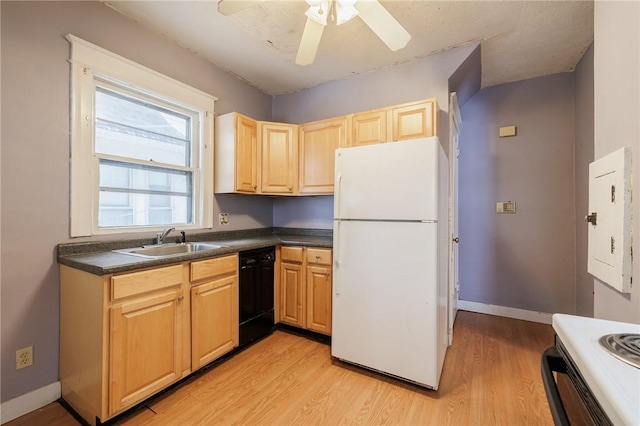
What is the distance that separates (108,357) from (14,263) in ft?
2.52

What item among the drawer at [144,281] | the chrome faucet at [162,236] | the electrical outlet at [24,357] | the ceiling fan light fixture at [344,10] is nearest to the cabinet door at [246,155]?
the chrome faucet at [162,236]

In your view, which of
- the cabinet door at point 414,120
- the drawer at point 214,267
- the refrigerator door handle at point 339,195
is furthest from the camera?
the cabinet door at point 414,120

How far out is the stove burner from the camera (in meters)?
0.52

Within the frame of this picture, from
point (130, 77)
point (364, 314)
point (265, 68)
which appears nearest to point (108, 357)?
point (364, 314)

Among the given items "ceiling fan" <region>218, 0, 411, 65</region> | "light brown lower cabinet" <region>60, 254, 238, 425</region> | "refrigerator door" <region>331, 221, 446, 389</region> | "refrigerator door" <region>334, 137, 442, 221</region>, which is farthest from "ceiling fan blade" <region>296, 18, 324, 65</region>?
"light brown lower cabinet" <region>60, 254, 238, 425</region>

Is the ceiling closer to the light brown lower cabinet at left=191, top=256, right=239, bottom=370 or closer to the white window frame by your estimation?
the white window frame

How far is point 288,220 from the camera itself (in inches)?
134

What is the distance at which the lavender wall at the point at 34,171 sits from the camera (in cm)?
154

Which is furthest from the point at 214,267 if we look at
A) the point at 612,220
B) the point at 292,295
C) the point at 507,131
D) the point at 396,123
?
the point at 507,131

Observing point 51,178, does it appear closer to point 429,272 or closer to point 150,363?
point 150,363

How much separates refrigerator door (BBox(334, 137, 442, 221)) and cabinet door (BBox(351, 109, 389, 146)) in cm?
56

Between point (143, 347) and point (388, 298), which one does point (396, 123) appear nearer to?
point (388, 298)

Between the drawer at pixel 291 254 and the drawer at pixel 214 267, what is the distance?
555 mm

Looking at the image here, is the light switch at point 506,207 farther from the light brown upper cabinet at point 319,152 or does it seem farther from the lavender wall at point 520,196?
the light brown upper cabinet at point 319,152
